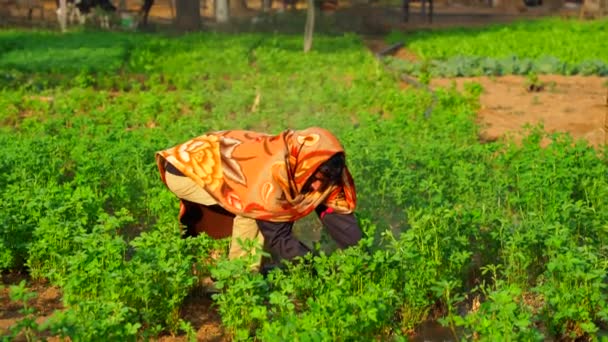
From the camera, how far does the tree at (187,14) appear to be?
93.4 ft

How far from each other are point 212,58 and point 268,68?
1382mm

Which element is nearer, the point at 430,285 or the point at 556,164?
the point at 430,285

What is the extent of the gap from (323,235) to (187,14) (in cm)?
2174

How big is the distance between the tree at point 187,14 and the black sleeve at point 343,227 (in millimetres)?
21955

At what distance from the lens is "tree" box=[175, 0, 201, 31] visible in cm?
2847

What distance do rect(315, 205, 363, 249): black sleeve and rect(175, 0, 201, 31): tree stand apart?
22.0 meters

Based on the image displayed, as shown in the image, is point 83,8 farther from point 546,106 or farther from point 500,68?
point 546,106

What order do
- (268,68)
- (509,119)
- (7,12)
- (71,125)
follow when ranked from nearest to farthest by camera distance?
(71,125)
(509,119)
(268,68)
(7,12)

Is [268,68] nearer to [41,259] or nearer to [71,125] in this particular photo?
[71,125]

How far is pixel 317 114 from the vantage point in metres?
13.8

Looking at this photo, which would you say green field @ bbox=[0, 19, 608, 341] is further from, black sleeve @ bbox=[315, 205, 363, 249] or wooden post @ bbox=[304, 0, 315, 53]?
wooden post @ bbox=[304, 0, 315, 53]

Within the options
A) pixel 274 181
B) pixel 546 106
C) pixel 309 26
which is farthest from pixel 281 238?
pixel 309 26

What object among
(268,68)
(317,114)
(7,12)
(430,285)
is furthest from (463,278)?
(7,12)

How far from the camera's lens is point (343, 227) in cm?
695
